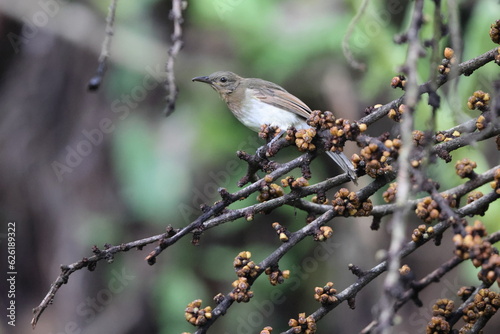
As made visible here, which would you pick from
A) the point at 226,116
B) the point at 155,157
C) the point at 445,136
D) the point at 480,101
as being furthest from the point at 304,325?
the point at 155,157

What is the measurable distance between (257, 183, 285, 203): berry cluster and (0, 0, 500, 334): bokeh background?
3417 mm

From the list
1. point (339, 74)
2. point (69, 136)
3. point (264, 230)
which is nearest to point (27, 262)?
point (69, 136)

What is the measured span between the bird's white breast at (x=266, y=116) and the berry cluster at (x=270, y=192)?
234cm

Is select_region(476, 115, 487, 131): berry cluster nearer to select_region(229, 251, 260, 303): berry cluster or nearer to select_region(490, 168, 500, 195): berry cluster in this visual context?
select_region(490, 168, 500, 195): berry cluster

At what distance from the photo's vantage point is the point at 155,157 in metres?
6.71

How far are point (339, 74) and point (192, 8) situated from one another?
1620 mm

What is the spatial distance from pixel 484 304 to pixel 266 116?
2887mm

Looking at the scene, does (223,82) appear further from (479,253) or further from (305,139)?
(479,253)

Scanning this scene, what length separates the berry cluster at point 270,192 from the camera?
106 inches

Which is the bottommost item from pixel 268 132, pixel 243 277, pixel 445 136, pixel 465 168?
pixel 465 168

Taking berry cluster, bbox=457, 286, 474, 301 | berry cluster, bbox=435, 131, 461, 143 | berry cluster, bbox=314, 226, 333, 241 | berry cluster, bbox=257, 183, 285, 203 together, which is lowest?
berry cluster, bbox=457, 286, 474, 301

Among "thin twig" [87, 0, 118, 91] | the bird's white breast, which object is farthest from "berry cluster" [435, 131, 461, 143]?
the bird's white breast

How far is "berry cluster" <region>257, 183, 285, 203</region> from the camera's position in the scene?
270 centimetres

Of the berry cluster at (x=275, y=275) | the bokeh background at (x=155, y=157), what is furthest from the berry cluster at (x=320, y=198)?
the bokeh background at (x=155, y=157)
